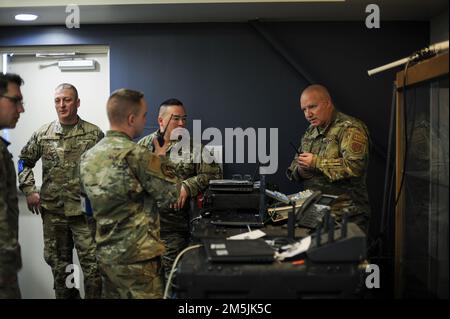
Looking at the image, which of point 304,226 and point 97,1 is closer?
point 304,226

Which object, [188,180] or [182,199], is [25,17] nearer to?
[188,180]

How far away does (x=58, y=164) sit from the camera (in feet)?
11.2

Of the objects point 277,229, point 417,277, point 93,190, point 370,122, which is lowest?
point 417,277

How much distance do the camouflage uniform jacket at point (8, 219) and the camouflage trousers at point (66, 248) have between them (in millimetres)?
1296

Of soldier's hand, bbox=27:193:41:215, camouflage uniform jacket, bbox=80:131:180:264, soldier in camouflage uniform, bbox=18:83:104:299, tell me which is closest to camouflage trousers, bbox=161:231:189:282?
soldier in camouflage uniform, bbox=18:83:104:299

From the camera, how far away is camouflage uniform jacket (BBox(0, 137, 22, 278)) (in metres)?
2.01

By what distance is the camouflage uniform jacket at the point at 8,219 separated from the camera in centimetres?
201

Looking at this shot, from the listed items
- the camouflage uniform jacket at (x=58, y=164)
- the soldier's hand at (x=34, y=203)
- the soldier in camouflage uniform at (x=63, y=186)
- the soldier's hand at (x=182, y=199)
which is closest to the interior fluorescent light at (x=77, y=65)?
the soldier in camouflage uniform at (x=63, y=186)

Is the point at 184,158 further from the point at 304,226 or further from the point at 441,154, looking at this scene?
the point at 441,154

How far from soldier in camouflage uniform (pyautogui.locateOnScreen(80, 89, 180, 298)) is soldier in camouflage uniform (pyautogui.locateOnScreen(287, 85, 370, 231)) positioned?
3.54 feet

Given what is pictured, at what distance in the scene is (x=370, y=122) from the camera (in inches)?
156

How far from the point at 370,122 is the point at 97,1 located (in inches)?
90.7
